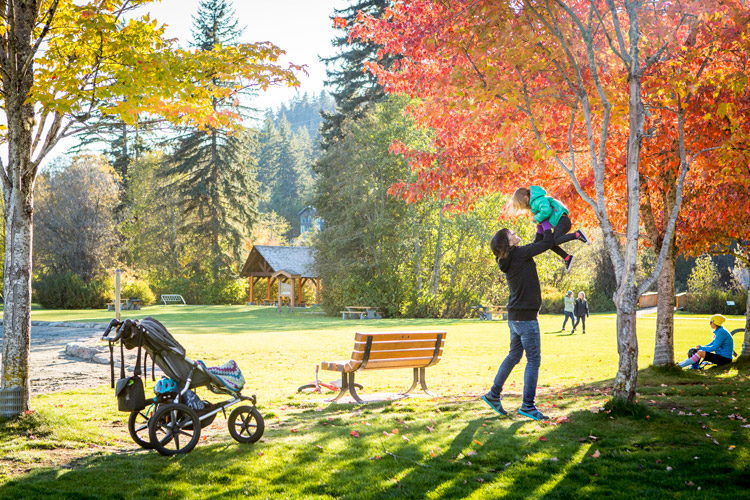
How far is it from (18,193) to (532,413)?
542 cm

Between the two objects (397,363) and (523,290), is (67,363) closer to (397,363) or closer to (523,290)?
(397,363)

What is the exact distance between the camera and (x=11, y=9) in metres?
6.36

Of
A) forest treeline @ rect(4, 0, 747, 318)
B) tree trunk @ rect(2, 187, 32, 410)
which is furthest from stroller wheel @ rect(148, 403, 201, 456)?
forest treeline @ rect(4, 0, 747, 318)

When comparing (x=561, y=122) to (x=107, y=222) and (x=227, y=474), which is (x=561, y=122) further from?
(x=107, y=222)

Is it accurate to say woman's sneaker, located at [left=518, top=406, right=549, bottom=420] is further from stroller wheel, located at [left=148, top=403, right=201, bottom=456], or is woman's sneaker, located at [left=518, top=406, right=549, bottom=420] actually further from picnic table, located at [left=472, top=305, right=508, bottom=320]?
picnic table, located at [left=472, top=305, right=508, bottom=320]

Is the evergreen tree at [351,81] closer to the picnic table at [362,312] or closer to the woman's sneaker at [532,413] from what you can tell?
the picnic table at [362,312]

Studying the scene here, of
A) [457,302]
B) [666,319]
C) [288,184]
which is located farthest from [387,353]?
[288,184]

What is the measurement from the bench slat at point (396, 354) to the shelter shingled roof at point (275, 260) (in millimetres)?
35243

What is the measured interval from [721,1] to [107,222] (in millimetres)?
44670

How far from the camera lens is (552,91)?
7.41 meters

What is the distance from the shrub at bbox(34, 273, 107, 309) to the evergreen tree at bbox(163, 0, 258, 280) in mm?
11282

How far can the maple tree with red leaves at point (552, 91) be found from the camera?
659 centimetres

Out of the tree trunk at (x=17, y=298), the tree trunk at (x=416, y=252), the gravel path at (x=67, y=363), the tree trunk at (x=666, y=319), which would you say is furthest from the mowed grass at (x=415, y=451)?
the tree trunk at (x=416, y=252)

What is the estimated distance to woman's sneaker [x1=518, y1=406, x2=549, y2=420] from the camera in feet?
20.4
